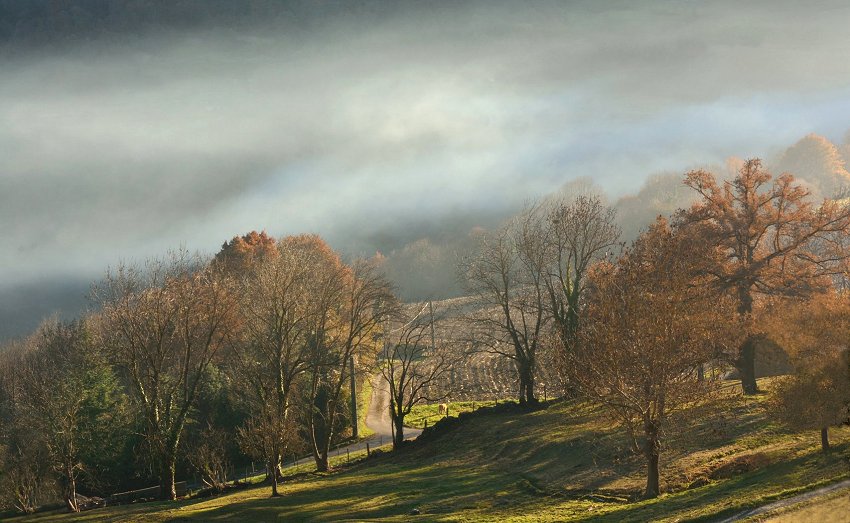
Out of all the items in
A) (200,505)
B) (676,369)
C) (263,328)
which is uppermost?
(263,328)

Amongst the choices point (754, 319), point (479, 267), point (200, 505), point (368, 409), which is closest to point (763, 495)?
point (754, 319)

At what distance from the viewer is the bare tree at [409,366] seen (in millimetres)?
59384

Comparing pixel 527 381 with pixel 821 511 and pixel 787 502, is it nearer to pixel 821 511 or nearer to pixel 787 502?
pixel 787 502

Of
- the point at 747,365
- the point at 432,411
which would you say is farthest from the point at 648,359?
the point at 432,411

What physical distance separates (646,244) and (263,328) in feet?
109

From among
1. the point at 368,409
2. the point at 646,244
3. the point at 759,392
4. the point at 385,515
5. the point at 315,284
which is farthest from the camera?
the point at 368,409

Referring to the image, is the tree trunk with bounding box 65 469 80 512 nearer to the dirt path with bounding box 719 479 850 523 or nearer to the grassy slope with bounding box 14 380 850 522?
the grassy slope with bounding box 14 380 850 522

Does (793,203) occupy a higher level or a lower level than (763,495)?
higher

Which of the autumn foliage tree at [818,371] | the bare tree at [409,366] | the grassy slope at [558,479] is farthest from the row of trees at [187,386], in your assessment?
the autumn foliage tree at [818,371]

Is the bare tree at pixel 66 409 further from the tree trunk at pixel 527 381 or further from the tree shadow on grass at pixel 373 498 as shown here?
the tree trunk at pixel 527 381

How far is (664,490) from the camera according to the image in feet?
96.7

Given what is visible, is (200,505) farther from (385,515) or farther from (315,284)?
(315,284)

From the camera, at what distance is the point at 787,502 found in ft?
68.6

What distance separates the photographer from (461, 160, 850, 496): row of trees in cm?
2834
